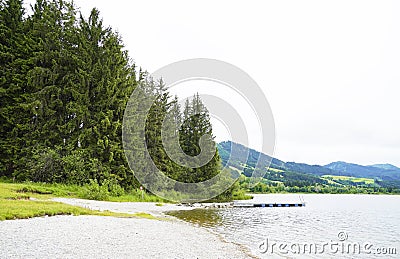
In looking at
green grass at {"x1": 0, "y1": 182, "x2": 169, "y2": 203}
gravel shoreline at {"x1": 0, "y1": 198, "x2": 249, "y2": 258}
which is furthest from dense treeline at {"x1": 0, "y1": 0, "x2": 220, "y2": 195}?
gravel shoreline at {"x1": 0, "y1": 198, "x2": 249, "y2": 258}

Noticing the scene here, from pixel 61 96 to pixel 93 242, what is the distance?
30145 mm

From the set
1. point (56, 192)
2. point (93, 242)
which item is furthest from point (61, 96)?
point (93, 242)

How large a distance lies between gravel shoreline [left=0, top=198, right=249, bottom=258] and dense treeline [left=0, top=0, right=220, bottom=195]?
19245 mm

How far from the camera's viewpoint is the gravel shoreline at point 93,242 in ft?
29.9

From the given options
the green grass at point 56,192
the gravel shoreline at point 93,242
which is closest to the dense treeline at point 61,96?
the green grass at point 56,192

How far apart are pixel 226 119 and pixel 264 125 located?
10.3m

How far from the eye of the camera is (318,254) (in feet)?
49.3

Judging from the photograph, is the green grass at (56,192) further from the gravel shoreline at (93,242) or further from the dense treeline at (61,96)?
the gravel shoreline at (93,242)

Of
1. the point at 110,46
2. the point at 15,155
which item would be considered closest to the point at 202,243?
the point at 15,155

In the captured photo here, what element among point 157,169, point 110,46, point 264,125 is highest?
point 110,46

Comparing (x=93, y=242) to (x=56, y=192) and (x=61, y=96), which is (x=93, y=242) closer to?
(x=56, y=192)

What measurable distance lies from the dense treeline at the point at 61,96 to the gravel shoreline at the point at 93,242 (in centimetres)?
1924

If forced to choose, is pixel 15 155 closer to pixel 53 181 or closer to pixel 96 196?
pixel 53 181

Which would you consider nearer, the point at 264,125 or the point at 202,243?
the point at 202,243
